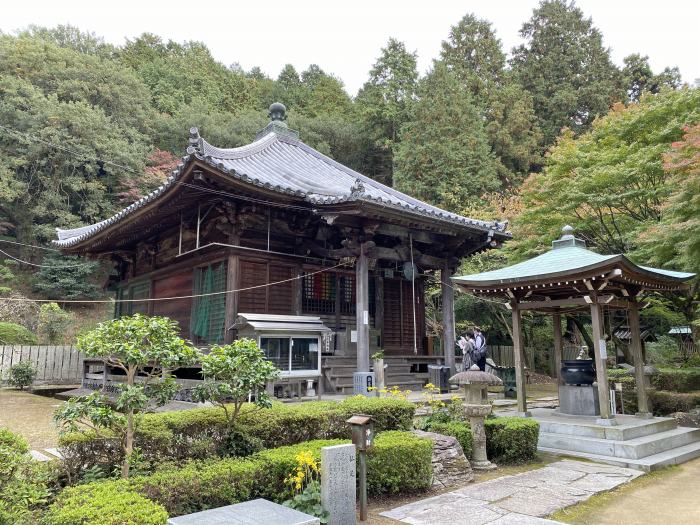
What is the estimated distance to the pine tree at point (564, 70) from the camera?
33312 mm

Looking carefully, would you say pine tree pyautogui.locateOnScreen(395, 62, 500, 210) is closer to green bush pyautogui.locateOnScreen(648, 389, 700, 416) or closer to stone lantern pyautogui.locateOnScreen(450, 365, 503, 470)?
green bush pyautogui.locateOnScreen(648, 389, 700, 416)

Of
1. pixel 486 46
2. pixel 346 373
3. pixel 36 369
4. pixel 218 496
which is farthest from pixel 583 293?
pixel 486 46

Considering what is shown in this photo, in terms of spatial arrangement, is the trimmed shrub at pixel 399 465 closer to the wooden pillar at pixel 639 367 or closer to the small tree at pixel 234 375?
the small tree at pixel 234 375

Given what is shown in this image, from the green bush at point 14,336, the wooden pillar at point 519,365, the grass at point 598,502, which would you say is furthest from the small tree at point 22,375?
the grass at point 598,502

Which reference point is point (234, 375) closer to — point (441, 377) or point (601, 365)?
point (601, 365)

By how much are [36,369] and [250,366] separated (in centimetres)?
1533

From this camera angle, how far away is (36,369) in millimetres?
16750

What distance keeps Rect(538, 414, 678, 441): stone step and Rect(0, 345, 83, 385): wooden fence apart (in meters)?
16.4

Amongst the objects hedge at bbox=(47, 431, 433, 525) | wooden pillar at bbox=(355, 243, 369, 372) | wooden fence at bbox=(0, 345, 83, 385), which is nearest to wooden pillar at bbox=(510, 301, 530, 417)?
wooden pillar at bbox=(355, 243, 369, 372)

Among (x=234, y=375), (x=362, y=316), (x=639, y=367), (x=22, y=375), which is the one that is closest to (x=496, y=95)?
(x=362, y=316)

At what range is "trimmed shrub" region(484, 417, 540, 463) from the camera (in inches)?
295

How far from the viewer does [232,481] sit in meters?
4.61

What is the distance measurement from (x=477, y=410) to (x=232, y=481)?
12.8ft

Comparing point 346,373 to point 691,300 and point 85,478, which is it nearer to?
point 85,478
